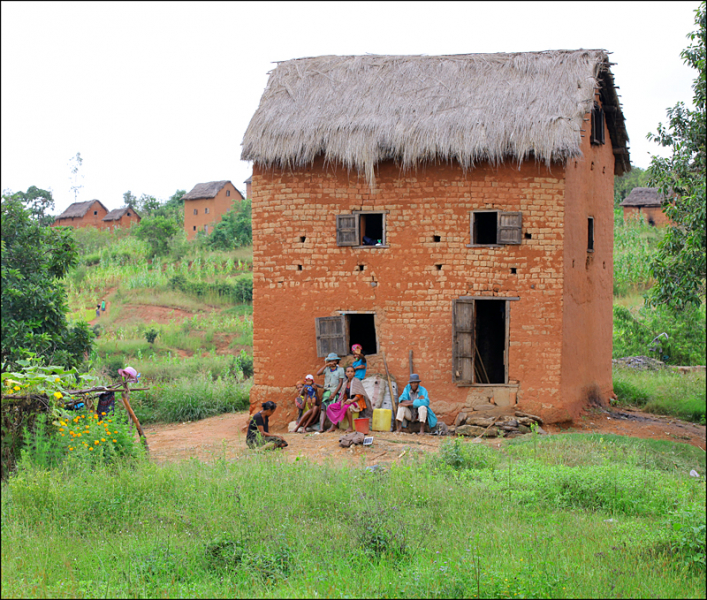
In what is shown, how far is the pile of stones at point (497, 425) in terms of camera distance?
403 inches

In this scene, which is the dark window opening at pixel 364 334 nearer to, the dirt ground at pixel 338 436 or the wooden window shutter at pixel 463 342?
the dirt ground at pixel 338 436

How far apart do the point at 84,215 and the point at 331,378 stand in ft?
118

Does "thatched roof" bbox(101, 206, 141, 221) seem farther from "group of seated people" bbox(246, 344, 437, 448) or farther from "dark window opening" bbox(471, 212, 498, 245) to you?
"group of seated people" bbox(246, 344, 437, 448)

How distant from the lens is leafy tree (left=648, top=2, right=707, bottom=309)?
29.4 ft

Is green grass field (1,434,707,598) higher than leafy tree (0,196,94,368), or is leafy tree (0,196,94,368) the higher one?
leafy tree (0,196,94,368)

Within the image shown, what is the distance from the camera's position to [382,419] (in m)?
10.6

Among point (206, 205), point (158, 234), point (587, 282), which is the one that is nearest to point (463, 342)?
point (587, 282)

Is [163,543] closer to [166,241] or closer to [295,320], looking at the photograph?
[295,320]

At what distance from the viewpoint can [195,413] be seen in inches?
528

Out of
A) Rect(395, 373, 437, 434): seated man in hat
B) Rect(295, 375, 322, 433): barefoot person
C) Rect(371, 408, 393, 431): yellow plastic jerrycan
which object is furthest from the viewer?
Rect(295, 375, 322, 433): barefoot person

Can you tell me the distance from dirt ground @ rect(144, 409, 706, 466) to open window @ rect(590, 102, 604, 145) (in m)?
4.77

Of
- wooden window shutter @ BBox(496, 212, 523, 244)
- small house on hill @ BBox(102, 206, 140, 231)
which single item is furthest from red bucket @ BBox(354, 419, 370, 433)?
small house on hill @ BBox(102, 206, 140, 231)

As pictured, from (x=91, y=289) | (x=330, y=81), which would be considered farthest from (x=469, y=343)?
(x=91, y=289)

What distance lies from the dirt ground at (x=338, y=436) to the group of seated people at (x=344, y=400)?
0.30m
